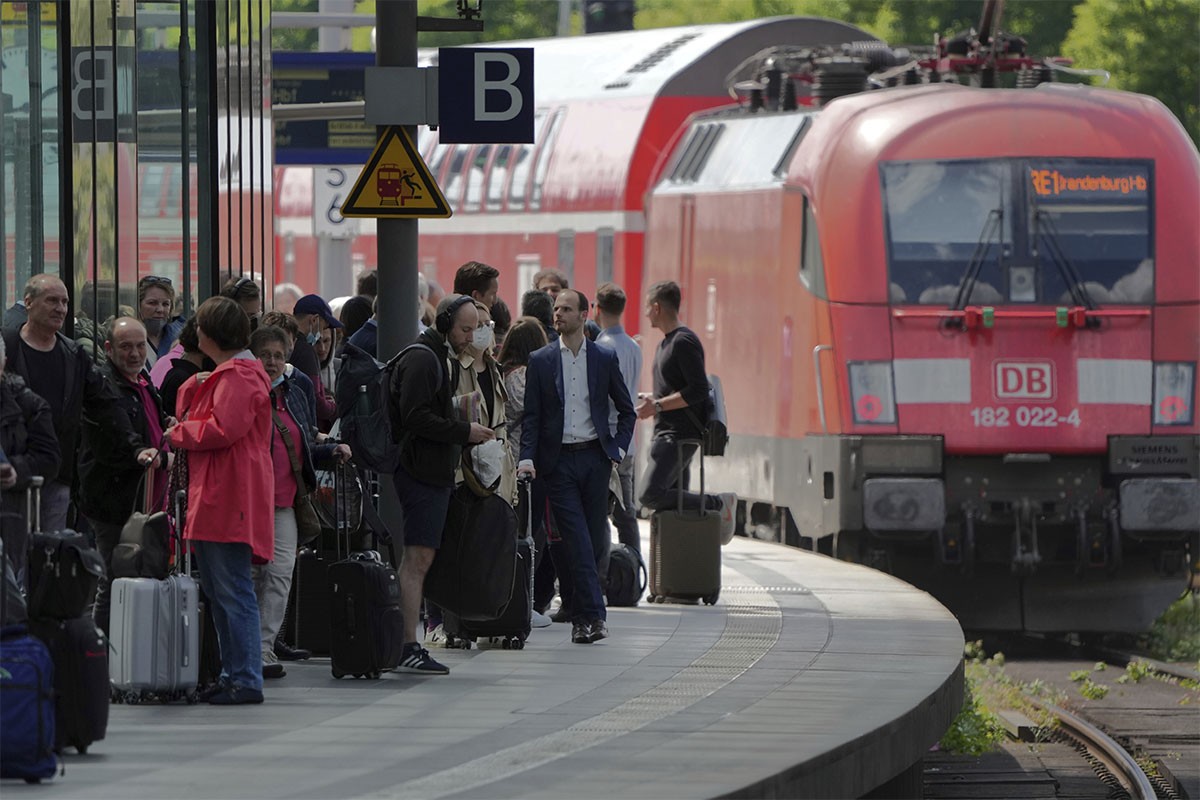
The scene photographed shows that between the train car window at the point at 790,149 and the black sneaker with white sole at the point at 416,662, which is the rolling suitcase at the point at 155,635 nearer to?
the black sneaker with white sole at the point at 416,662

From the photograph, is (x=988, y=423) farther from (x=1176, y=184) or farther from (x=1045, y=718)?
Result: (x=1045, y=718)

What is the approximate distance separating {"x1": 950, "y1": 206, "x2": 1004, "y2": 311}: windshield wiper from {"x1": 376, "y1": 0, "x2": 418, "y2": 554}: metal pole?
21.2ft

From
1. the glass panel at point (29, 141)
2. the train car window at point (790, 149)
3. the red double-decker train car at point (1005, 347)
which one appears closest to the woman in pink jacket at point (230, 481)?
the glass panel at point (29, 141)

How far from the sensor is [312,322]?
1305cm

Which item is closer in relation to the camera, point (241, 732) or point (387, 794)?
point (387, 794)

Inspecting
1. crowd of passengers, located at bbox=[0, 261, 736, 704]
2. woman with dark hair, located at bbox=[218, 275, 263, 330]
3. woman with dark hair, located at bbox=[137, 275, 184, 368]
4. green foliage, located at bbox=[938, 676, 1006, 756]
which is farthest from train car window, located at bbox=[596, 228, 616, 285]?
woman with dark hair, located at bbox=[218, 275, 263, 330]

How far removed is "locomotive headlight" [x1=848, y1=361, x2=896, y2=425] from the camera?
18.0 m

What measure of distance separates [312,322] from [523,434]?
44.4 inches

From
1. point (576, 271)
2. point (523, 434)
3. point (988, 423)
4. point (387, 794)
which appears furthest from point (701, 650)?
point (576, 271)

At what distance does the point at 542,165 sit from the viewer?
25.5 meters

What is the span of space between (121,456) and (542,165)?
48.6 ft

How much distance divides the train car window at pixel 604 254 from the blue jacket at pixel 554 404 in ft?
35.2

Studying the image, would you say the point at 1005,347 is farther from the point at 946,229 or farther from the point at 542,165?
the point at 542,165

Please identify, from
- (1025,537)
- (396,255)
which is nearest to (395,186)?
(396,255)
